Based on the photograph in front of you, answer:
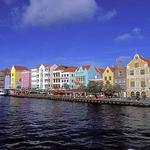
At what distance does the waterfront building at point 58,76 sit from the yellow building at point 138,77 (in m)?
60.5

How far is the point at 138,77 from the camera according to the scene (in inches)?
4867

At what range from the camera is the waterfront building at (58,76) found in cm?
18219

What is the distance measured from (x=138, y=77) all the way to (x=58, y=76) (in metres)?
69.3

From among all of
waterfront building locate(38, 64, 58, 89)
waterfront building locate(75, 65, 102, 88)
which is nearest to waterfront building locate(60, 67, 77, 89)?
waterfront building locate(75, 65, 102, 88)

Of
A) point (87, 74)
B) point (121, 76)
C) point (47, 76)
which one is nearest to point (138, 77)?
point (121, 76)

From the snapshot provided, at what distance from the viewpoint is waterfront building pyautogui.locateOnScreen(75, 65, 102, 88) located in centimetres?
16212

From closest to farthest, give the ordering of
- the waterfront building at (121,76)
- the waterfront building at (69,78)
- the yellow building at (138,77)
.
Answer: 1. the yellow building at (138,77)
2. the waterfront building at (121,76)
3. the waterfront building at (69,78)

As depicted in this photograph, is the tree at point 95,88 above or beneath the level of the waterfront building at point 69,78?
beneath

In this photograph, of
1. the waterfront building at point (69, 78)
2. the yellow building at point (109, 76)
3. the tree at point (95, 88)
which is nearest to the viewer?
the tree at point (95, 88)

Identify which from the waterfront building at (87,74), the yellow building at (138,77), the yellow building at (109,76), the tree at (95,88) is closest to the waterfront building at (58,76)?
the waterfront building at (87,74)

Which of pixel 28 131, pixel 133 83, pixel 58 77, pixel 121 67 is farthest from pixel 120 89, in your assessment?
pixel 28 131

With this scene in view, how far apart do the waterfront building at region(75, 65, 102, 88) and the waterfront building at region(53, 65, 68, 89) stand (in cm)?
1680

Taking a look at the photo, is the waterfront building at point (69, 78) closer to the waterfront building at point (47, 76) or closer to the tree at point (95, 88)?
the waterfront building at point (47, 76)

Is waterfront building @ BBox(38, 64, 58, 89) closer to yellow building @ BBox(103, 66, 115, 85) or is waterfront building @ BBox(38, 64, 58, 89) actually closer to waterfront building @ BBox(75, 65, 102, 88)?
waterfront building @ BBox(75, 65, 102, 88)
